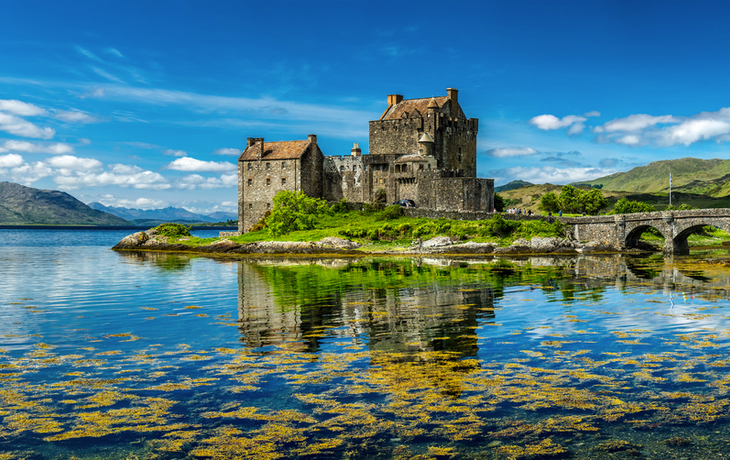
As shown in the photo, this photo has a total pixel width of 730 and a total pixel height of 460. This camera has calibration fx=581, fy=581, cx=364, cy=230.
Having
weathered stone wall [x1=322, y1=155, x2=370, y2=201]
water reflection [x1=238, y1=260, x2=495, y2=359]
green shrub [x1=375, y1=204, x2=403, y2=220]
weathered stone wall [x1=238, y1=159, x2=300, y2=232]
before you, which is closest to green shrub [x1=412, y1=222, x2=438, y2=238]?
green shrub [x1=375, y1=204, x2=403, y2=220]

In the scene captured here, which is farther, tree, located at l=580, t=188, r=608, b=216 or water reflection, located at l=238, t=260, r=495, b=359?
tree, located at l=580, t=188, r=608, b=216

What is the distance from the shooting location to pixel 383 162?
86375 mm

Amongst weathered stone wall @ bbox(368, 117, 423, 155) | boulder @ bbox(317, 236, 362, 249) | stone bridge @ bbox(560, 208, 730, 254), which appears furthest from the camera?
weathered stone wall @ bbox(368, 117, 423, 155)

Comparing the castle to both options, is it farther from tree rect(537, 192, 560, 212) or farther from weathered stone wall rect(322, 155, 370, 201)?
tree rect(537, 192, 560, 212)

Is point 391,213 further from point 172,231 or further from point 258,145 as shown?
point 172,231

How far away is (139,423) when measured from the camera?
11.4 m

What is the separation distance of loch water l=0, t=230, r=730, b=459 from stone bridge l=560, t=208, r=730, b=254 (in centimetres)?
3414

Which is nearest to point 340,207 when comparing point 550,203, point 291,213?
point 291,213

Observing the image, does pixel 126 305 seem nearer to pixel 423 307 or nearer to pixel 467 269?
pixel 423 307

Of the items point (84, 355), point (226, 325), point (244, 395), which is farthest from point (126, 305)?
point (244, 395)

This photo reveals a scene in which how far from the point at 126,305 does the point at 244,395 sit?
18.3 metres

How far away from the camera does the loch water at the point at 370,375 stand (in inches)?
413

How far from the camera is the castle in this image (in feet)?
274

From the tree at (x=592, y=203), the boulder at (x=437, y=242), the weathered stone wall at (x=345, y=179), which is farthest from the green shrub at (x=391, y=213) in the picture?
the tree at (x=592, y=203)
